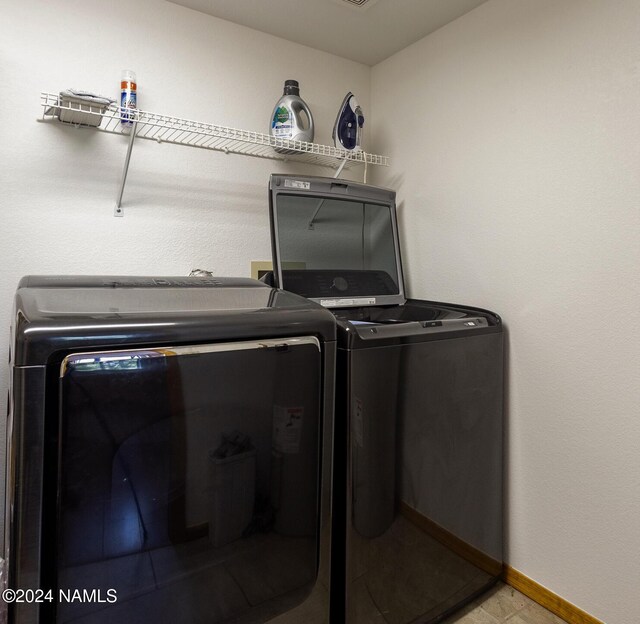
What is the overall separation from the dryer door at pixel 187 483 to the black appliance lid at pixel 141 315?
0.03 meters

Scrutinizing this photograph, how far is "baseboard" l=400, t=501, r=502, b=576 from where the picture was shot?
1399 millimetres

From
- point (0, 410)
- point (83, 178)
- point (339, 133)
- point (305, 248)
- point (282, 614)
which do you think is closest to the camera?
point (282, 614)

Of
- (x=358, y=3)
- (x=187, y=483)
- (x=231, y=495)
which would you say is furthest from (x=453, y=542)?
(x=358, y=3)

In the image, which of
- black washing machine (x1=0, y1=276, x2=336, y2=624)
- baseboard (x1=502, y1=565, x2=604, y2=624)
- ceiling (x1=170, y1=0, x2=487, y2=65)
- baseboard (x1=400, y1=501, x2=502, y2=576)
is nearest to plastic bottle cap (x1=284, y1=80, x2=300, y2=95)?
ceiling (x1=170, y1=0, x2=487, y2=65)

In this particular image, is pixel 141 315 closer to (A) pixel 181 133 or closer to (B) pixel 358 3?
(A) pixel 181 133

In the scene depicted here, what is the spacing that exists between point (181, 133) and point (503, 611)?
2166 millimetres

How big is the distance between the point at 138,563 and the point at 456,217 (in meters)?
1.66

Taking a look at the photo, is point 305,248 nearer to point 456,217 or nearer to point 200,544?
point 456,217

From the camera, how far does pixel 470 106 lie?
71.9 inches

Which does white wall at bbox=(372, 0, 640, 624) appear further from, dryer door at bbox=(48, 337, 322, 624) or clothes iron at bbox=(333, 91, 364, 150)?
dryer door at bbox=(48, 337, 322, 624)

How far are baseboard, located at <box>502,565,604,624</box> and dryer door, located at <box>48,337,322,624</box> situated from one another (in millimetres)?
935

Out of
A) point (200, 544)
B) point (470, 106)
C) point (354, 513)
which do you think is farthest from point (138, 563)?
point (470, 106)

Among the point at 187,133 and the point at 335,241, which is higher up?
the point at 187,133

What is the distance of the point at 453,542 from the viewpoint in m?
1.53
